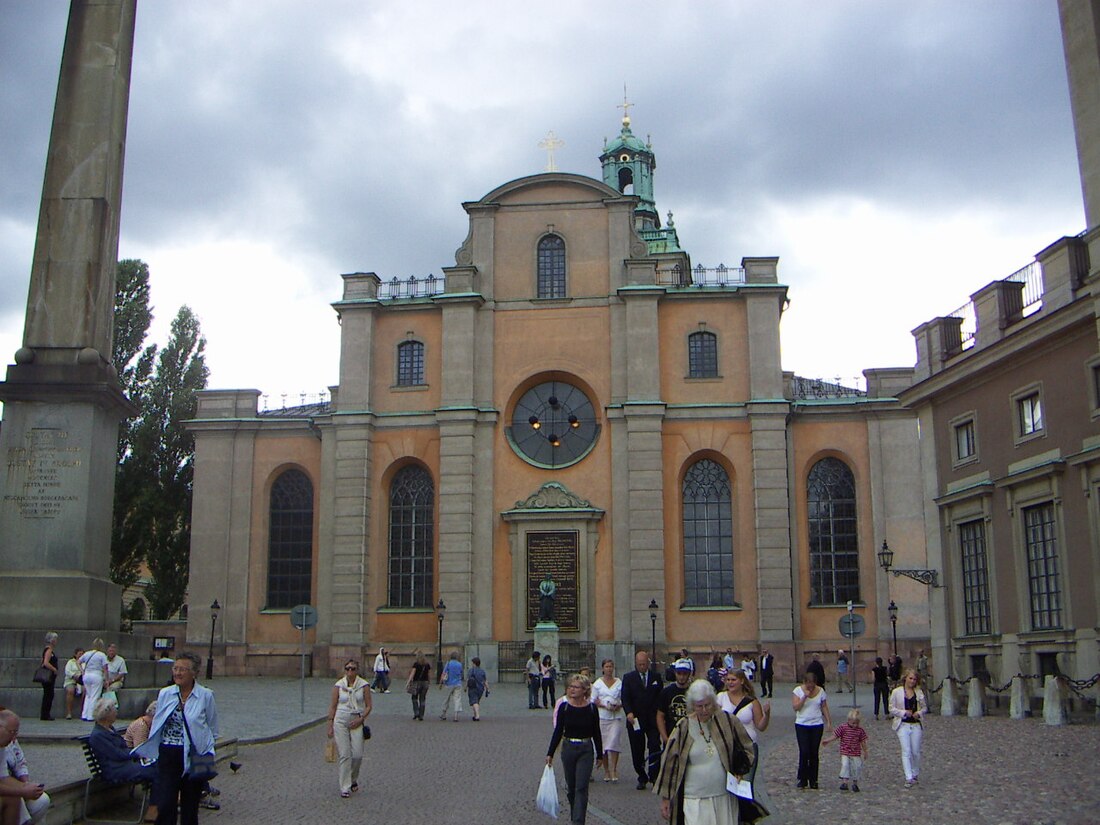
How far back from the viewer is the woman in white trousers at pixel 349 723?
46.1 ft

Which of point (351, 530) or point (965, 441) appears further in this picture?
point (351, 530)

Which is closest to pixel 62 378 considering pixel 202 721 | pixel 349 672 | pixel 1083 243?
pixel 349 672

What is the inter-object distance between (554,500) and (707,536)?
5399mm

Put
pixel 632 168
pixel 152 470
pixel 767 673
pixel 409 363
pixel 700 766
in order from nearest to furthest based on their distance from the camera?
pixel 700 766
pixel 767 673
pixel 409 363
pixel 152 470
pixel 632 168

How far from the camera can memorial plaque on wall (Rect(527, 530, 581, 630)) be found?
1647 inches

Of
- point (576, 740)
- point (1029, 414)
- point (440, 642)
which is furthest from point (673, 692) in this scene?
point (440, 642)

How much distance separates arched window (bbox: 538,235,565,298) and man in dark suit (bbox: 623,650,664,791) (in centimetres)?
3055

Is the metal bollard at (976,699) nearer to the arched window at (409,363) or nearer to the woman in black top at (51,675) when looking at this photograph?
the woman in black top at (51,675)

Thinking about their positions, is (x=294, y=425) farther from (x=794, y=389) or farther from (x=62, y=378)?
(x=62, y=378)

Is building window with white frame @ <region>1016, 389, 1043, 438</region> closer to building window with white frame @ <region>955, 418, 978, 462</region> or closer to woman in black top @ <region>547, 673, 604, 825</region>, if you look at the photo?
building window with white frame @ <region>955, 418, 978, 462</region>

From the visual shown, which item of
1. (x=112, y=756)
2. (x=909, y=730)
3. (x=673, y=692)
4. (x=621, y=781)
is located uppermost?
(x=673, y=692)

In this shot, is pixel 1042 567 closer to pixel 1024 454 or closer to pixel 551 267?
pixel 1024 454

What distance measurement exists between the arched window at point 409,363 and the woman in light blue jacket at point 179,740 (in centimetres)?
3482

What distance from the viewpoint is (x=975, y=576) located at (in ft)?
93.3
